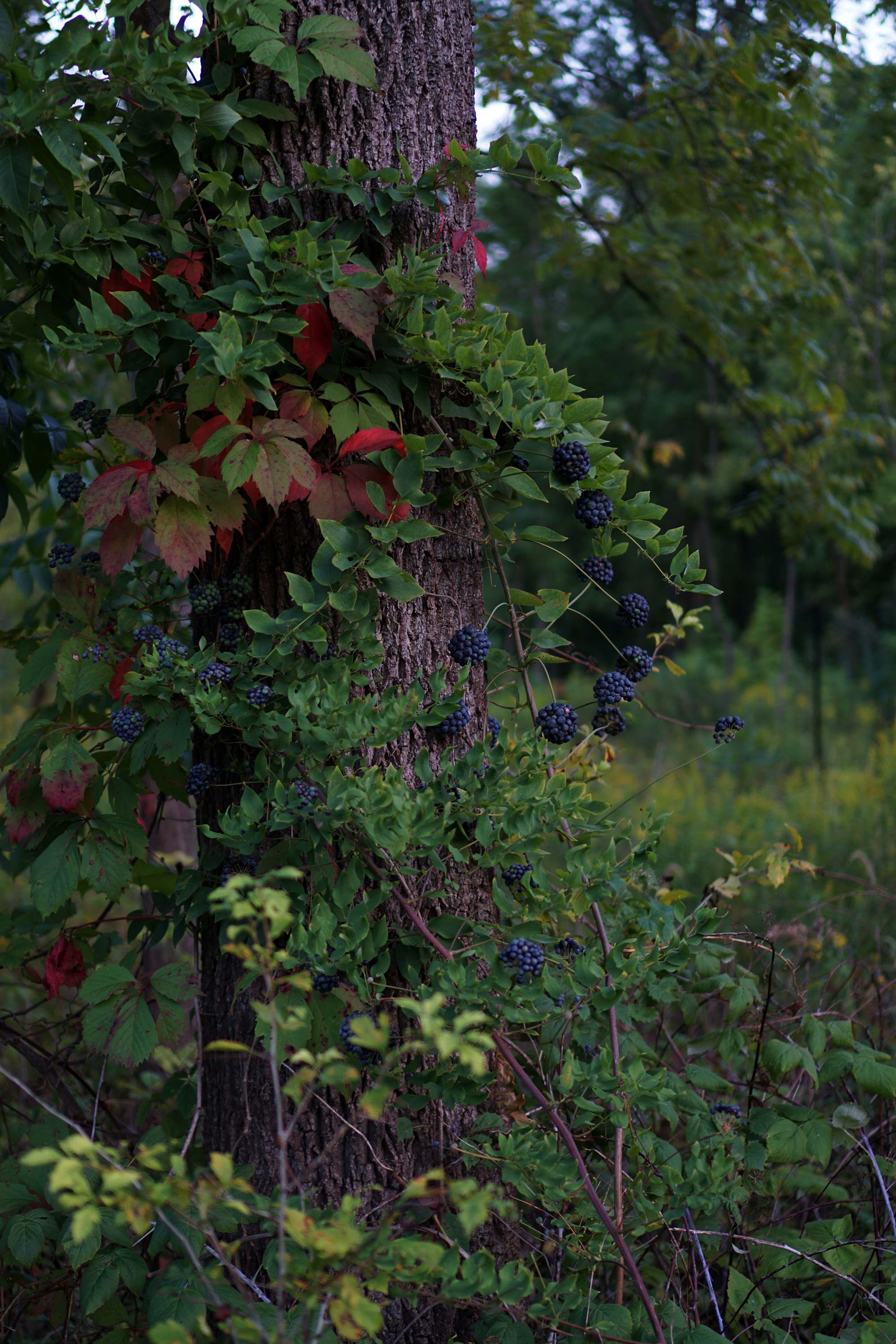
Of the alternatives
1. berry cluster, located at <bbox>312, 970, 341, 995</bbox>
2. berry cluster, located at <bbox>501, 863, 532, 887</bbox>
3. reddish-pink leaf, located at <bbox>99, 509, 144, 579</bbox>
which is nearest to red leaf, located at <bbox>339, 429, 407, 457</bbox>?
reddish-pink leaf, located at <bbox>99, 509, 144, 579</bbox>

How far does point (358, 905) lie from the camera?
1.36 metres

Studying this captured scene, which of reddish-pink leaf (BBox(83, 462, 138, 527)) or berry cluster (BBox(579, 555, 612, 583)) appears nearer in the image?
reddish-pink leaf (BBox(83, 462, 138, 527))

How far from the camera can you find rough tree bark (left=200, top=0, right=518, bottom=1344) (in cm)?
154

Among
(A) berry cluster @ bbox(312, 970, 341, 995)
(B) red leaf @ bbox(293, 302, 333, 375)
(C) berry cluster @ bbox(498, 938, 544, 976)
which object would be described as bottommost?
(A) berry cluster @ bbox(312, 970, 341, 995)

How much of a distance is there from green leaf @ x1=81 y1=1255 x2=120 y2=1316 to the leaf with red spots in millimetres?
704

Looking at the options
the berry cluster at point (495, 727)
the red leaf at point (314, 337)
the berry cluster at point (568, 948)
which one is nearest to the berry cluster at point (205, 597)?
the red leaf at point (314, 337)

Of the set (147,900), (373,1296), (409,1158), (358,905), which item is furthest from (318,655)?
(147,900)

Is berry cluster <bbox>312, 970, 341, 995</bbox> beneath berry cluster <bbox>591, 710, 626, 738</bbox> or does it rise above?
beneath

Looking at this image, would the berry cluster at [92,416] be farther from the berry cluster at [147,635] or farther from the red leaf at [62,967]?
the red leaf at [62,967]

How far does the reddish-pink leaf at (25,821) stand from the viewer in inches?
63.4

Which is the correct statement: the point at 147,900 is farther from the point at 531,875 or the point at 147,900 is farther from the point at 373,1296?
the point at 531,875

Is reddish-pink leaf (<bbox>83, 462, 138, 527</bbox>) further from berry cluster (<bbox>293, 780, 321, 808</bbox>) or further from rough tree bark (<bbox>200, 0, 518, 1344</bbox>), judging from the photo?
berry cluster (<bbox>293, 780, 321, 808</bbox>)

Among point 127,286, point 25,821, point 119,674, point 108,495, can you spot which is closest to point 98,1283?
point 25,821

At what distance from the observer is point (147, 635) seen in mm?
1593
